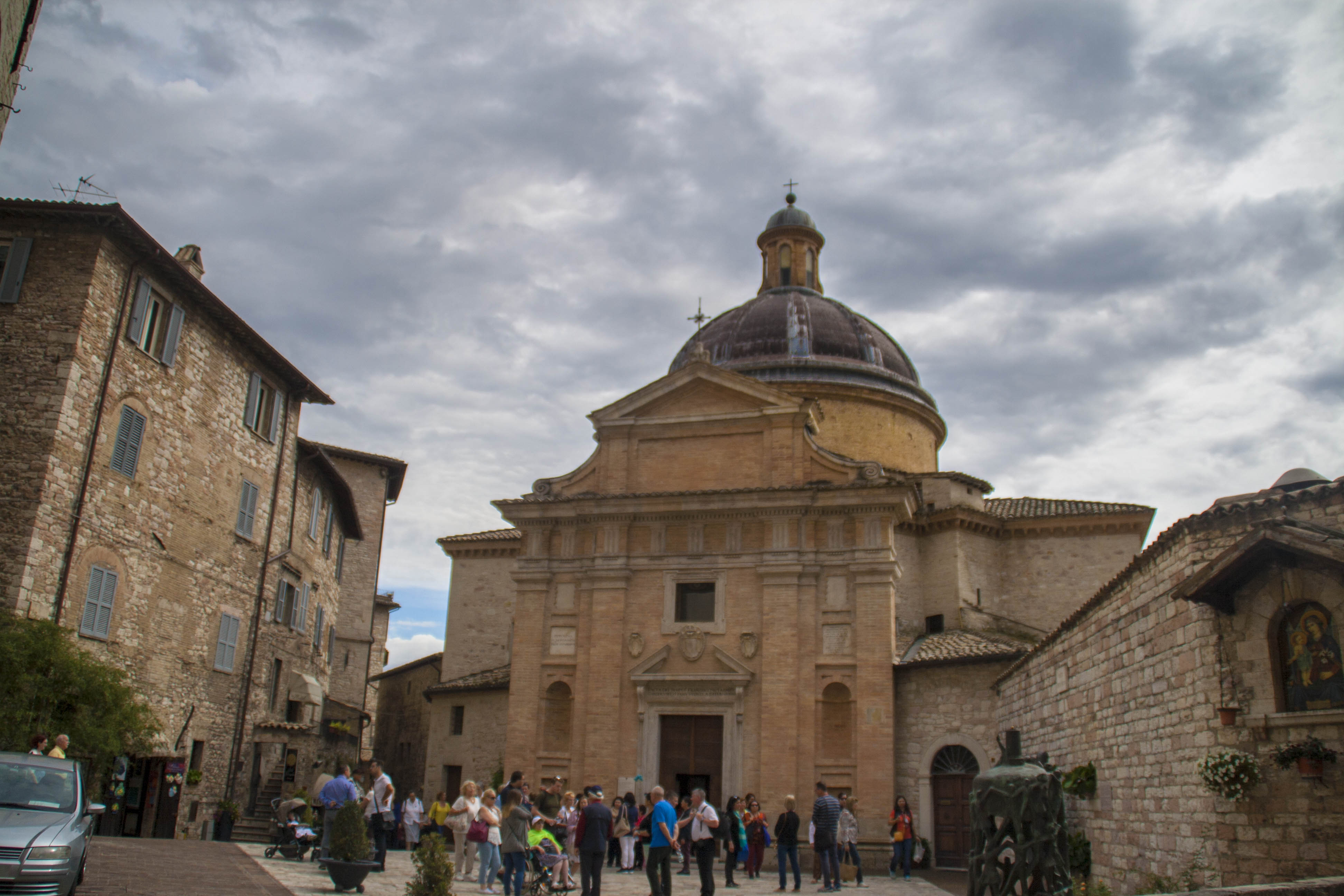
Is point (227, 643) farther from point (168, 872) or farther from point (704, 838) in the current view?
point (704, 838)

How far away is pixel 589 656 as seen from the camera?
78.9 feet

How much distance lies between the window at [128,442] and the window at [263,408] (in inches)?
160

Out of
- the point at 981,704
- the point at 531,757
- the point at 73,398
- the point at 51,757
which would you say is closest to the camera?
the point at 51,757

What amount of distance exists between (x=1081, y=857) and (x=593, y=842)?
6978 millimetres

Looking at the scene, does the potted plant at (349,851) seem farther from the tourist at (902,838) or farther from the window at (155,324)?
the window at (155,324)

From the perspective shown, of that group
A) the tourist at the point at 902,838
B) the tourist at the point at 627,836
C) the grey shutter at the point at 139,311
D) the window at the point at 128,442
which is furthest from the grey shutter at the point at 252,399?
the tourist at the point at 902,838

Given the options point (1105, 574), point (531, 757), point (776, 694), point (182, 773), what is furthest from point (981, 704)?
point (182, 773)

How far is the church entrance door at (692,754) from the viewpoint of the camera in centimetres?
2284

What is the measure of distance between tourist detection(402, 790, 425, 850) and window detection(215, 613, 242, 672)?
5437 mm

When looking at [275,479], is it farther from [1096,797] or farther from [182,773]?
[1096,797]

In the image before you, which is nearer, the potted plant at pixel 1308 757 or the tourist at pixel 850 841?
the potted plant at pixel 1308 757

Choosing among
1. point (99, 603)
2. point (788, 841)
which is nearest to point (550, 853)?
point (788, 841)

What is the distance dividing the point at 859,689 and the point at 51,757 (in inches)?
628

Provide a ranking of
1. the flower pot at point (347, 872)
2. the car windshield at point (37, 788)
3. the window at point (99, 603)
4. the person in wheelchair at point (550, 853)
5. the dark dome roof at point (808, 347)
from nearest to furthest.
Result: the car windshield at point (37, 788), the flower pot at point (347, 872), the person in wheelchair at point (550, 853), the window at point (99, 603), the dark dome roof at point (808, 347)
